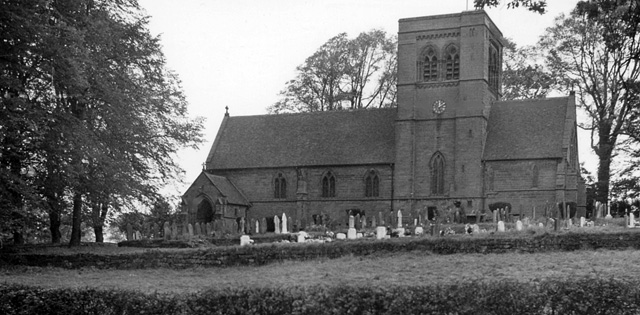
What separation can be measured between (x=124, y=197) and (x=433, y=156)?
2347 centimetres

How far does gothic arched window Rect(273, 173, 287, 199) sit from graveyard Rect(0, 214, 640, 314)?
18504 millimetres

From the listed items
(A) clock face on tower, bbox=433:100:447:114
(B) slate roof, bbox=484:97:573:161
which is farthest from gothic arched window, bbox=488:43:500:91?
(A) clock face on tower, bbox=433:100:447:114

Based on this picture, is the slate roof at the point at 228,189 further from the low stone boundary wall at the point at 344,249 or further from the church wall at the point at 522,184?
the low stone boundary wall at the point at 344,249

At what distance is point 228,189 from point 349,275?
33674 mm

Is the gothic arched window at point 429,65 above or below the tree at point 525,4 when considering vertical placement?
above

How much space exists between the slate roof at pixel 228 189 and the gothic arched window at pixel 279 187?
6.49 feet

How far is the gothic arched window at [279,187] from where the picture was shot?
2217 inches

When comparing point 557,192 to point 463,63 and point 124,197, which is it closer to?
point 463,63

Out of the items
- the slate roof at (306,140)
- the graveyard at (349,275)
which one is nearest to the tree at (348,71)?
the slate roof at (306,140)

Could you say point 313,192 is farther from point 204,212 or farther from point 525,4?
point 525,4

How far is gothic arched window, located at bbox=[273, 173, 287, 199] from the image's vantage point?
5631 cm

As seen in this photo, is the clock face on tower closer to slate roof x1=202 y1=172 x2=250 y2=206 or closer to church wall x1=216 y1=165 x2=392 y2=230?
church wall x1=216 y1=165 x2=392 y2=230

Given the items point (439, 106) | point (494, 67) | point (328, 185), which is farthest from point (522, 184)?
point (328, 185)

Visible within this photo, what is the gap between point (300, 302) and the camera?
15.6m
